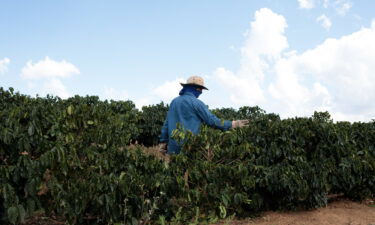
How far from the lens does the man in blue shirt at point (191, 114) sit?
20.8 ft

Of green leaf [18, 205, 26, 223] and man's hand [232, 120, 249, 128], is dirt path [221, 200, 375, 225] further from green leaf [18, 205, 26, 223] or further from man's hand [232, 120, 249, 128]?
green leaf [18, 205, 26, 223]

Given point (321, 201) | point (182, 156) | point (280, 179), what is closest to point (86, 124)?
point (182, 156)

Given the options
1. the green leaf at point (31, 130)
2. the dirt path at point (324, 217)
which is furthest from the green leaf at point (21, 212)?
the dirt path at point (324, 217)

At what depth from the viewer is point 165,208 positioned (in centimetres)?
497

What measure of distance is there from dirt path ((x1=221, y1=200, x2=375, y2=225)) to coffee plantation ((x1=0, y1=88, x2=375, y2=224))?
0.16m

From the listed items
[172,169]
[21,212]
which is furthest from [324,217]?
[21,212]

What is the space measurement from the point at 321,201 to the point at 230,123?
1.89 meters

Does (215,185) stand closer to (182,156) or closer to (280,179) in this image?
(182,156)

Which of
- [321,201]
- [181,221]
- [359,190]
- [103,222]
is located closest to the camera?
[103,222]

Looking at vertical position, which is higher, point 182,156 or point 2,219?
point 182,156

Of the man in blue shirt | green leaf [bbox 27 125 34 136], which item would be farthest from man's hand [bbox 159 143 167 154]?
green leaf [bbox 27 125 34 136]

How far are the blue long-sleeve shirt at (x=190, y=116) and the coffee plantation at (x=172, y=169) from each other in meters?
0.49

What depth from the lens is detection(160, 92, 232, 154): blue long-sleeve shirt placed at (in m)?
6.32

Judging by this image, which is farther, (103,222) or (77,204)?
(103,222)
